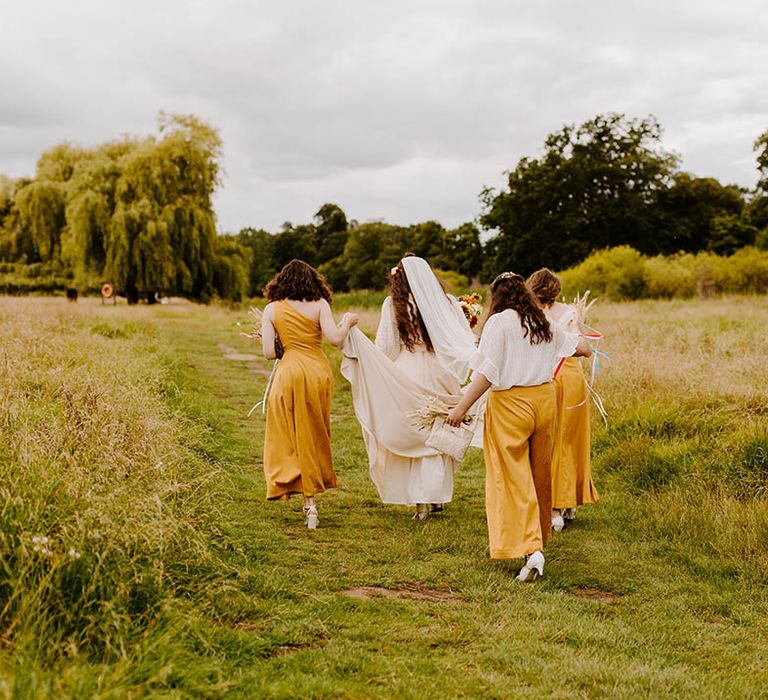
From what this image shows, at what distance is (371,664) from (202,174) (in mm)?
33708

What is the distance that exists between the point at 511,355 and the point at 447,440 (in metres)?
1.68

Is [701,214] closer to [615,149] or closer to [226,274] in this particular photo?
[615,149]

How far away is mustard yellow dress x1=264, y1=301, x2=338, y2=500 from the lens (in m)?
6.90

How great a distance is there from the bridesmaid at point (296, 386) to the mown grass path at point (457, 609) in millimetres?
428

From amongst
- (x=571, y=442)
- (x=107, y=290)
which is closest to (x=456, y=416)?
(x=571, y=442)

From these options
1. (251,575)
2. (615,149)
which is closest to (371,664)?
(251,575)

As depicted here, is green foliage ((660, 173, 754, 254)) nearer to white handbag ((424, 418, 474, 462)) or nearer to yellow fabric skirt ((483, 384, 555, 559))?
white handbag ((424, 418, 474, 462))

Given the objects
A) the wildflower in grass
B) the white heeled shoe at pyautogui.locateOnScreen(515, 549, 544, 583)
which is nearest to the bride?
the white heeled shoe at pyautogui.locateOnScreen(515, 549, 544, 583)

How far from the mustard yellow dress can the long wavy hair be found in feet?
2.66

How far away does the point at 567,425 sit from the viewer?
6910mm

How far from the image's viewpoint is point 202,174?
35375mm

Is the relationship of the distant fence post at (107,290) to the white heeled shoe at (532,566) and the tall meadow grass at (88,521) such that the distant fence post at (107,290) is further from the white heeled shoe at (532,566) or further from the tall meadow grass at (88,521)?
the white heeled shoe at (532,566)

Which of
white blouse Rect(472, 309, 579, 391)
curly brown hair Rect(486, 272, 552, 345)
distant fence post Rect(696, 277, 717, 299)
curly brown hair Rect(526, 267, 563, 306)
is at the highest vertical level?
distant fence post Rect(696, 277, 717, 299)

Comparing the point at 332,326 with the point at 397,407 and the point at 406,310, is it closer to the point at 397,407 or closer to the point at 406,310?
the point at 406,310
